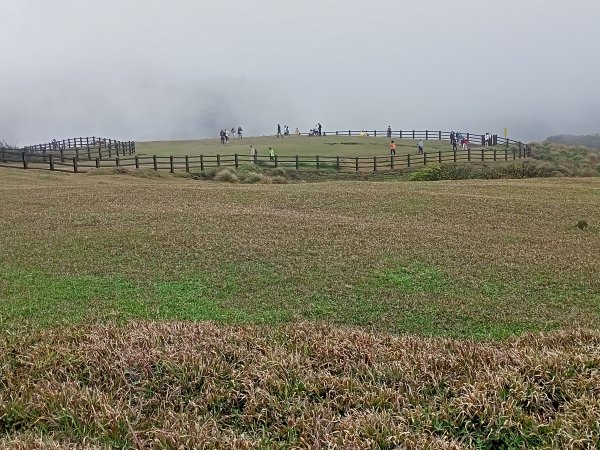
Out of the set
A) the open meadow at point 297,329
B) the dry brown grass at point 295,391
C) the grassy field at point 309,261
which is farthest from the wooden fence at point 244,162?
the dry brown grass at point 295,391

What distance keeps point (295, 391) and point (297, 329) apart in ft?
5.23

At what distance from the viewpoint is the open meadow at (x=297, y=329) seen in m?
3.89

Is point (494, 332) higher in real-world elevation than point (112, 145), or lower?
lower

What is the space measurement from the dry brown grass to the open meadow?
0.7 inches

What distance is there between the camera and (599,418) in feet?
12.3

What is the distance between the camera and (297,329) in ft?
19.4

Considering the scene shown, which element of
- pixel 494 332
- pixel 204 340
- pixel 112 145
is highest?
pixel 112 145

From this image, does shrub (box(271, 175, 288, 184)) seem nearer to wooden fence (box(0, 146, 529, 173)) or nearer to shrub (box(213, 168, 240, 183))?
shrub (box(213, 168, 240, 183))

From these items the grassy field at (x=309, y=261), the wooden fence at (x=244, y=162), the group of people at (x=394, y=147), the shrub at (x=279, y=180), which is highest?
the group of people at (x=394, y=147)

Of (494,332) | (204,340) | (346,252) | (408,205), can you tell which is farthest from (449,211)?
(204,340)

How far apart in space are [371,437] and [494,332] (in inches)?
136

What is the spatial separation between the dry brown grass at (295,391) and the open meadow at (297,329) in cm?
2

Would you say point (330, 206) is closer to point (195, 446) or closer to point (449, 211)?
point (449, 211)

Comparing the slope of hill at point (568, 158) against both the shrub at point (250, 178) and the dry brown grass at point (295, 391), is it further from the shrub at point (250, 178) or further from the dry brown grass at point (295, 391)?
the dry brown grass at point (295, 391)
